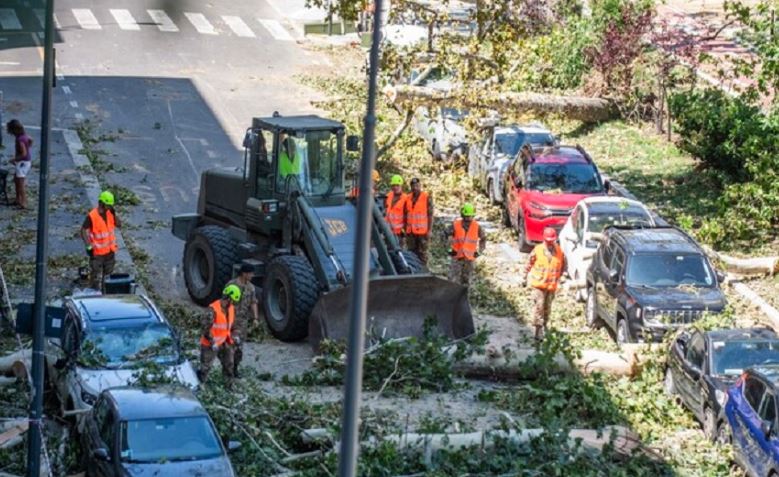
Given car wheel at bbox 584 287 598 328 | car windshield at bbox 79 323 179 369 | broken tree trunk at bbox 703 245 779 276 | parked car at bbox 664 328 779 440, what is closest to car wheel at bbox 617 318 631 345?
car wheel at bbox 584 287 598 328

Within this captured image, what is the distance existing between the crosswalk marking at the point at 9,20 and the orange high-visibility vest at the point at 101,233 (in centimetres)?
2409

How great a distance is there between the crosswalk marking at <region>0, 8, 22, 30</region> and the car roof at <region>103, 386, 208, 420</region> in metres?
30.8

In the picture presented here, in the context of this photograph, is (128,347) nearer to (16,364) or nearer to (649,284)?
(16,364)

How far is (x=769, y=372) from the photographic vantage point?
16938mm

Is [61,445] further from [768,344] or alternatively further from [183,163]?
[183,163]

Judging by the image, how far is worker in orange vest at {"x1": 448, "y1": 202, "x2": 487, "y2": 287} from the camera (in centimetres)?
2333

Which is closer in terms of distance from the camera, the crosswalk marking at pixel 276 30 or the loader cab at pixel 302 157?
the loader cab at pixel 302 157

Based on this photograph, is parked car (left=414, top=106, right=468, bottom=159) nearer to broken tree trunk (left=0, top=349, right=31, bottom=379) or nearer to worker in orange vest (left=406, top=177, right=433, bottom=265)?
worker in orange vest (left=406, top=177, right=433, bottom=265)

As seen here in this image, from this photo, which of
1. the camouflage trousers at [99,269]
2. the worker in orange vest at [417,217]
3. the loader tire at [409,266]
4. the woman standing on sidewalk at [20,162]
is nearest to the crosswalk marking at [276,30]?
the woman standing on sidewalk at [20,162]

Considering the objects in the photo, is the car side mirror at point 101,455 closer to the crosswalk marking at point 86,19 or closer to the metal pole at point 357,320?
the metal pole at point 357,320

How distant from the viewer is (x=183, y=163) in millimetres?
32750

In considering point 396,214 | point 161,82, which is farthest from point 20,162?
point 161,82

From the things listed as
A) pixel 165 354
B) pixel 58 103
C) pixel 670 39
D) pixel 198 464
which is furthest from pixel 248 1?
pixel 198 464

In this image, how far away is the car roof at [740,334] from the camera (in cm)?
1881
